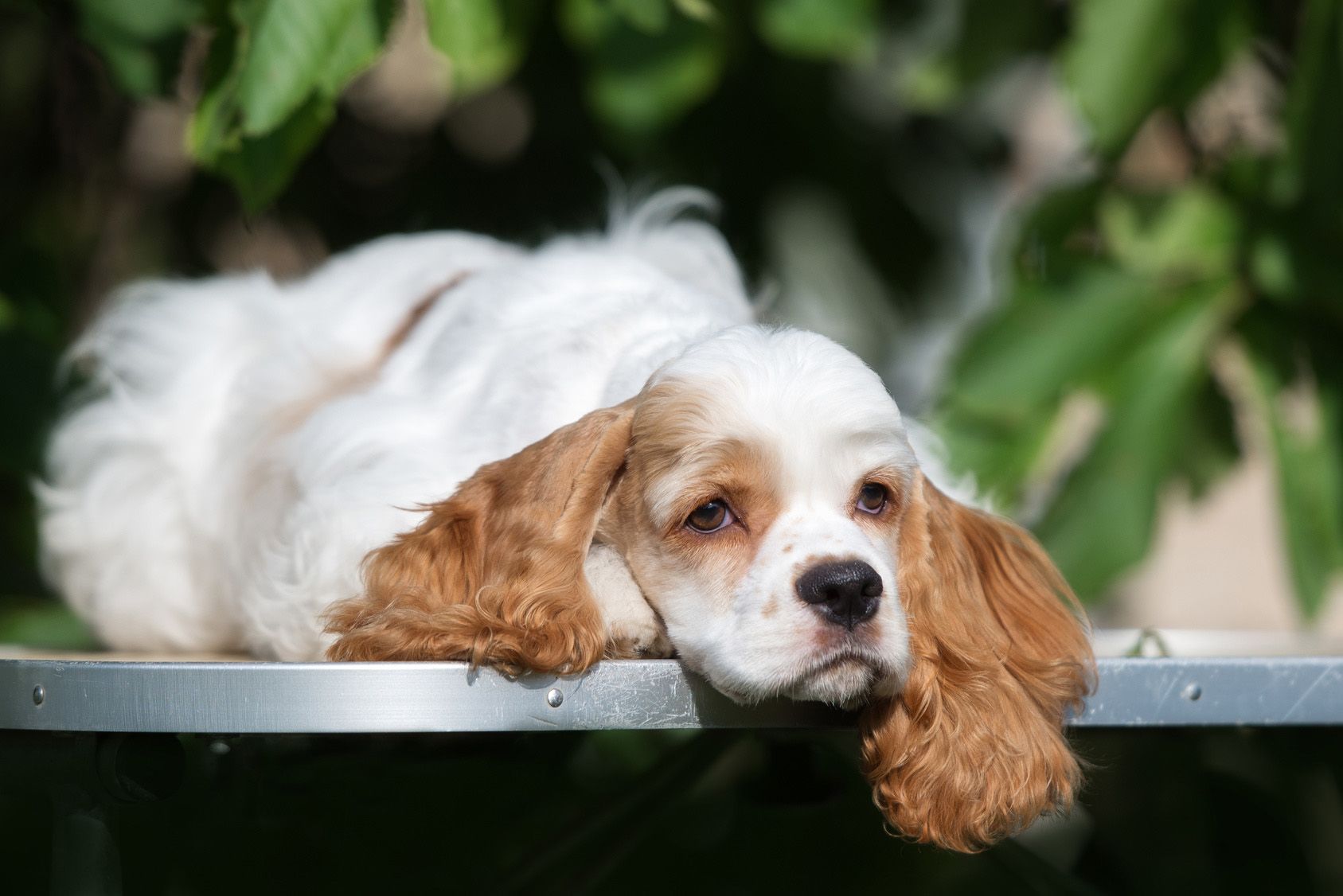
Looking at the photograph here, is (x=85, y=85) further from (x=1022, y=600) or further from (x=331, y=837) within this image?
(x=1022, y=600)

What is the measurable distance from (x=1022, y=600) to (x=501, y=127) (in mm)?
2977

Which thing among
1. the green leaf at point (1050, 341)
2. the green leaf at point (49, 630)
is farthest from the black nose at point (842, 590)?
the green leaf at point (49, 630)

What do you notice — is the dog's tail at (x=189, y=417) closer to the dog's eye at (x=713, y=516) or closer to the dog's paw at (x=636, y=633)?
the dog's paw at (x=636, y=633)

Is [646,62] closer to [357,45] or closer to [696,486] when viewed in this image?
[357,45]

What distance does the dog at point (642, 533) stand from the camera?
7.52ft

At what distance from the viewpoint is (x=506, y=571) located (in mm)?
2430

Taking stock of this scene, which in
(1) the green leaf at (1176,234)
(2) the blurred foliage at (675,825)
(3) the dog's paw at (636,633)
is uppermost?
(1) the green leaf at (1176,234)

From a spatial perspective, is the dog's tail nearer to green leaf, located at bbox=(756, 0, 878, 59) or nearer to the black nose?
green leaf, located at bbox=(756, 0, 878, 59)

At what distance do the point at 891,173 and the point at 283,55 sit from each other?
8.58 ft

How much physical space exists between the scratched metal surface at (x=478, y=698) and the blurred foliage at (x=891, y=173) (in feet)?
3.14

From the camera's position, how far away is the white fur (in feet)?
7.61

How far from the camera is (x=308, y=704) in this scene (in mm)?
2111

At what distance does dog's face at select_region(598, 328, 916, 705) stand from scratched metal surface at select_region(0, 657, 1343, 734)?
10 centimetres

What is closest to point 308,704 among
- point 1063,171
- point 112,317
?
point 112,317
